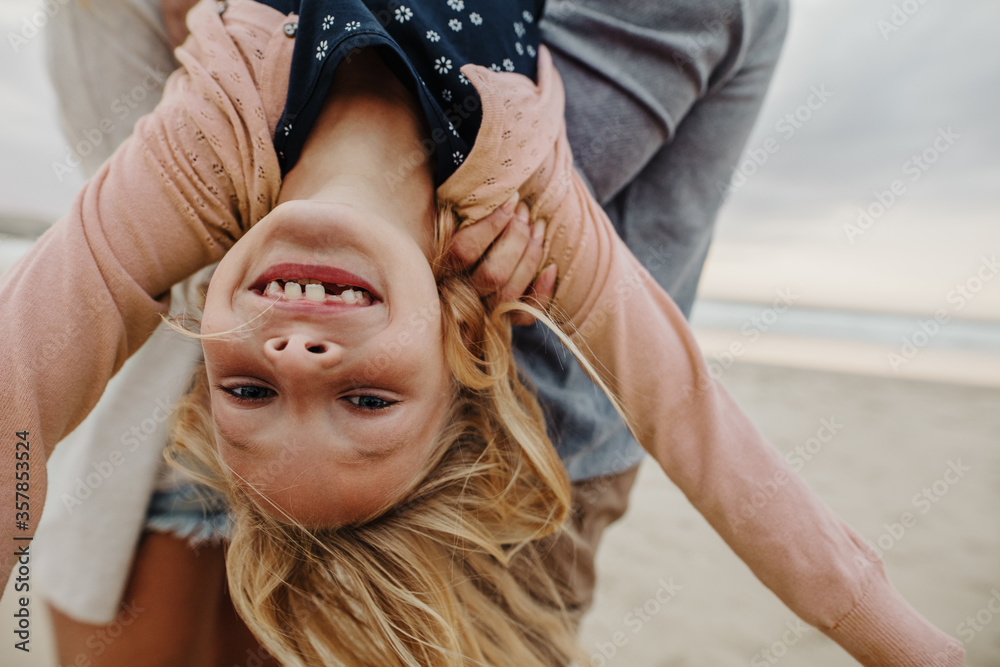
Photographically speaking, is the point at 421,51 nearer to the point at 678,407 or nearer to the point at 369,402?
the point at 369,402

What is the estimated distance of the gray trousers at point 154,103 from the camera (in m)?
1.24


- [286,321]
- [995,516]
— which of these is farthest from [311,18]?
[995,516]

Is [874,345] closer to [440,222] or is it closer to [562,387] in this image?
[562,387]

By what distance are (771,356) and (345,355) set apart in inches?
217

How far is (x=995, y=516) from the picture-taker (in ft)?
8.73

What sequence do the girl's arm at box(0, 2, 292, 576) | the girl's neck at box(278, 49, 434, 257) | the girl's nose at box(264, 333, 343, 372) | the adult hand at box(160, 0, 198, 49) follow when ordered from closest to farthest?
the girl's nose at box(264, 333, 343, 372)
the girl's arm at box(0, 2, 292, 576)
the girl's neck at box(278, 49, 434, 257)
the adult hand at box(160, 0, 198, 49)

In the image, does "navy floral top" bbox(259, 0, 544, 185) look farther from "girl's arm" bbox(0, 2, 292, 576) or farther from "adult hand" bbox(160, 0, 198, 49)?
"adult hand" bbox(160, 0, 198, 49)

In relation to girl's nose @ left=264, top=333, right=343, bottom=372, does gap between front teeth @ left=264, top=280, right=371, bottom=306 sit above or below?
above

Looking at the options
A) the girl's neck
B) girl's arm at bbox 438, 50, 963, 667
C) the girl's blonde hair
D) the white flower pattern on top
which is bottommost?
the girl's blonde hair

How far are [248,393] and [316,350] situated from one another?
0.15 metres

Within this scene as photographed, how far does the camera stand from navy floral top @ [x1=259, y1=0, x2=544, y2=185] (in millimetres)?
949

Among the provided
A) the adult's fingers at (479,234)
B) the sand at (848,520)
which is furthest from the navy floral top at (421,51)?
the sand at (848,520)

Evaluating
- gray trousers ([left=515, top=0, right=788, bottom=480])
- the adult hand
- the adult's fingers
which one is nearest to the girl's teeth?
the adult's fingers

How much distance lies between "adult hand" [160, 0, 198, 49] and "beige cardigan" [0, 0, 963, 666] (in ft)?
0.67
